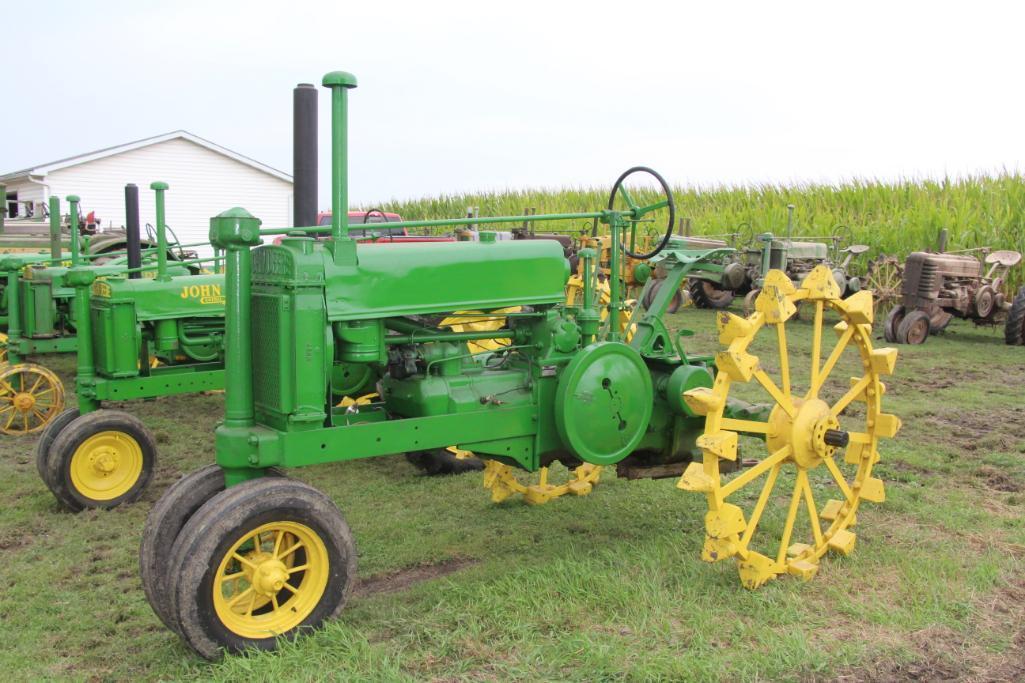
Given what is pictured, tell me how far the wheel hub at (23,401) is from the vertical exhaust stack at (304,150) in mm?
3837

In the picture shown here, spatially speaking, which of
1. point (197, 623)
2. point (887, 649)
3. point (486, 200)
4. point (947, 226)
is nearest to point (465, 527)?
point (197, 623)

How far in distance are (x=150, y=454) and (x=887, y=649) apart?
3.94 meters

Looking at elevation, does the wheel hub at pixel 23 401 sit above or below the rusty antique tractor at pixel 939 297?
below

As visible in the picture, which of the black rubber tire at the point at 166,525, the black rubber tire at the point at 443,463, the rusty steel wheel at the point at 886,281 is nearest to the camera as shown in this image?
the black rubber tire at the point at 166,525

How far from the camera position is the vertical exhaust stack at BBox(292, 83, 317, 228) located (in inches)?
142

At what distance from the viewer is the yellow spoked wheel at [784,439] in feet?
11.3

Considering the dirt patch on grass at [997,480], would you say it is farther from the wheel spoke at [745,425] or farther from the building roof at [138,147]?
the building roof at [138,147]

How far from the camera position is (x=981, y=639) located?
3.20 m

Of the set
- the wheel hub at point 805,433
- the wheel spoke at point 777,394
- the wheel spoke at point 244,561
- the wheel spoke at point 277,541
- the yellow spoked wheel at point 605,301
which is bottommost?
the wheel spoke at point 244,561

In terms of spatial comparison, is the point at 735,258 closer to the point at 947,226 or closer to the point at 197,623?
the point at 947,226

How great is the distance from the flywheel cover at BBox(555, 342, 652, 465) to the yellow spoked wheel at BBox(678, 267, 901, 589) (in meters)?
0.32

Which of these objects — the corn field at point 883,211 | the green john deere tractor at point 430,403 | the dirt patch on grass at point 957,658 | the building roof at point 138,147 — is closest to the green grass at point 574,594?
the dirt patch on grass at point 957,658

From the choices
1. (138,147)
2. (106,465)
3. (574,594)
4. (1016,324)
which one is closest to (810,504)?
(574,594)

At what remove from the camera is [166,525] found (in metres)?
3.21
